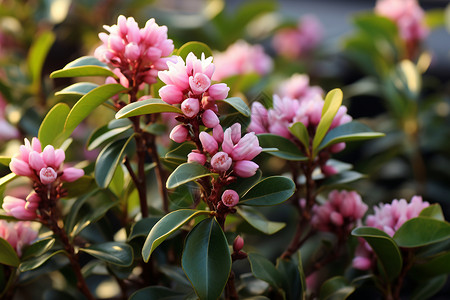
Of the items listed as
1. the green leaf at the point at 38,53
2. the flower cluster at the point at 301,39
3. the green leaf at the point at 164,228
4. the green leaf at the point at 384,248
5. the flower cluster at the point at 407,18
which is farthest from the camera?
the flower cluster at the point at 301,39

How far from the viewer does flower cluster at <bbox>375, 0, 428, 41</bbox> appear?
127 cm

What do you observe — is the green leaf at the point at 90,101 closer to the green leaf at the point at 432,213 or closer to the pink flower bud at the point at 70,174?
the pink flower bud at the point at 70,174

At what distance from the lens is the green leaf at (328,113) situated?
61cm

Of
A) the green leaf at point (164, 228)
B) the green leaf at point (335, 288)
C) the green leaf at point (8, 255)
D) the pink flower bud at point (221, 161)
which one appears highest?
the pink flower bud at point (221, 161)

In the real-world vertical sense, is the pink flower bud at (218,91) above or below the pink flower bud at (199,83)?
below

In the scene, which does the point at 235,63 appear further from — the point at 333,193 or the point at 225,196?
the point at 225,196

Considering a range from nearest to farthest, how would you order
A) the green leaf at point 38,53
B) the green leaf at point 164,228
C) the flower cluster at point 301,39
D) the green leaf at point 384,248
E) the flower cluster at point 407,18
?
the green leaf at point 164,228, the green leaf at point 384,248, the green leaf at point 38,53, the flower cluster at point 407,18, the flower cluster at point 301,39

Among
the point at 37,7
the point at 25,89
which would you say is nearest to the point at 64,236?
the point at 25,89

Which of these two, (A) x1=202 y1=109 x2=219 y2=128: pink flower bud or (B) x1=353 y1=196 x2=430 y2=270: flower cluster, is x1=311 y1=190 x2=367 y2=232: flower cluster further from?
(A) x1=202 y1=109 x2=219 y2=128: pink flower bud

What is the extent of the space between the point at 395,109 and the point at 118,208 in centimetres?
81

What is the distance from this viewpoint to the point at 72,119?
1.91ft

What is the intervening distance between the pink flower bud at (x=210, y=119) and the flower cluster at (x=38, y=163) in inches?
7.0

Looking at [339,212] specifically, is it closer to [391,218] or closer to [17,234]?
[391,218]

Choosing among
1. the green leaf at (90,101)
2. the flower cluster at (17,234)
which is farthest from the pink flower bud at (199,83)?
the flower cluster at (17,234)
